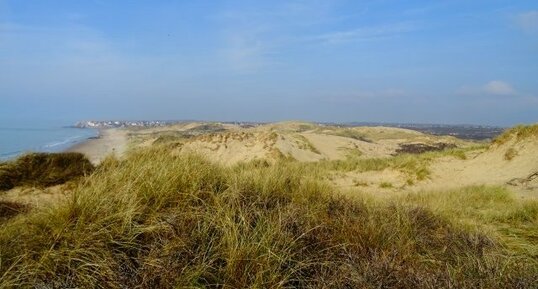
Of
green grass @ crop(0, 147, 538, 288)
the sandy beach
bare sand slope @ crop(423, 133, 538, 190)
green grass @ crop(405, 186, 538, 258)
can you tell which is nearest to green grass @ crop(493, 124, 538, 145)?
bare sand slope @ crop(423, 133, 538, 190)

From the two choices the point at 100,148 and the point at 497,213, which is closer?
the point at 497,213

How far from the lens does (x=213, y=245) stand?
360 cm

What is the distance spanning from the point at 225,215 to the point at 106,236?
0.96m

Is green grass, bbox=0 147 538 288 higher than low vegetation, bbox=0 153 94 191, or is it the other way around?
green grass, bbox=0 147 538 288

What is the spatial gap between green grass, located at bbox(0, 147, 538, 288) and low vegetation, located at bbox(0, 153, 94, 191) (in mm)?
4696

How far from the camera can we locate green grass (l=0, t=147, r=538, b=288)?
3086 millimetres

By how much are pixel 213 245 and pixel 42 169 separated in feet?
22.1

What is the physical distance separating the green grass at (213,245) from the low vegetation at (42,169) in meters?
4.70

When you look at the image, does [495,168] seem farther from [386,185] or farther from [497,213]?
[497,213]

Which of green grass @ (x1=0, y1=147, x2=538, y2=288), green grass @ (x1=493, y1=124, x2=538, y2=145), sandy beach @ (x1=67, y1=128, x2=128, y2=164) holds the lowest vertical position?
sandy beach @ (x1=67, y1=128, x2=128, y2=164)

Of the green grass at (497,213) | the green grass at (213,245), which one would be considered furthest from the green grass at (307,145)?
the green grass at (213,245)

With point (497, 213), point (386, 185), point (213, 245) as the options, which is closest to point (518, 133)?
point (386, 185)

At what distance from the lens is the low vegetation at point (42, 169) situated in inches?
342

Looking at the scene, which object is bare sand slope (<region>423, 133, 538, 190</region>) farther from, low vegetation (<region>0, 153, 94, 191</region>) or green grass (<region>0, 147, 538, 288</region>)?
low vegetation (<region>0, 153, 94, 191</region>)
